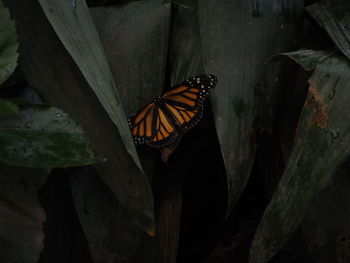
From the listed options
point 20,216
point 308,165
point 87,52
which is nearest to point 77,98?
point 87,52

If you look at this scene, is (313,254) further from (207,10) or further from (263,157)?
(207,10)

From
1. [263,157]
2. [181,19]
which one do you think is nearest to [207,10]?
[181,19]

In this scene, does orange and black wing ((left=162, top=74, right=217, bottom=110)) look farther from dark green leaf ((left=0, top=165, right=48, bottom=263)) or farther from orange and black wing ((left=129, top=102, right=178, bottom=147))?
dark green leaf ((left=0, top=165, right=48, bottom=263))

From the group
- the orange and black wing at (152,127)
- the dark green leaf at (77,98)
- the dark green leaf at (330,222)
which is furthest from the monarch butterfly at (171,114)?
the dark green leaf at (330,222)

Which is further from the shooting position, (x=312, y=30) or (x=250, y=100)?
(x=312, y=30)

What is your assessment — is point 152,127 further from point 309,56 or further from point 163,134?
point 309,56
